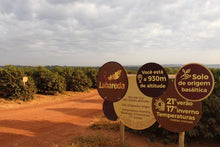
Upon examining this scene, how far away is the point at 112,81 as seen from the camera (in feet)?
11.1

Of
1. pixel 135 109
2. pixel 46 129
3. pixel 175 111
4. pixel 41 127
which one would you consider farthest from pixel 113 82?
pixel 41 127

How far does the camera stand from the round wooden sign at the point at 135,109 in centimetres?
321

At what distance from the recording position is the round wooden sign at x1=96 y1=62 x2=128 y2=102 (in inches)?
130

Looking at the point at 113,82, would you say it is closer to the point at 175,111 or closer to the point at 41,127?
the point at 175,111

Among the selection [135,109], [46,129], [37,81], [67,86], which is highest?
[37,81]

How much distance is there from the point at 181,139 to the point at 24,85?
836 centimetres

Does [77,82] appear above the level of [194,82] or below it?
below

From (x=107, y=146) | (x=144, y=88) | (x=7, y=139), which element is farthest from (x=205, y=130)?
(x=7, y=139)

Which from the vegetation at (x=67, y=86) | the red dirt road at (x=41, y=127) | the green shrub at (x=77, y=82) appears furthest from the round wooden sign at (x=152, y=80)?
the green shrub at (x=77, y=82)

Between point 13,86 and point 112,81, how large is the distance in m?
7.28

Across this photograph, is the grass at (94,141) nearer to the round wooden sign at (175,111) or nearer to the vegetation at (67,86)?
the vegetation at (67,86)

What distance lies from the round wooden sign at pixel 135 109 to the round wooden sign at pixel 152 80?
219mm

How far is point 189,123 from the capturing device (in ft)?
9.12

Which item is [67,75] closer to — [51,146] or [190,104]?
[51,146]
